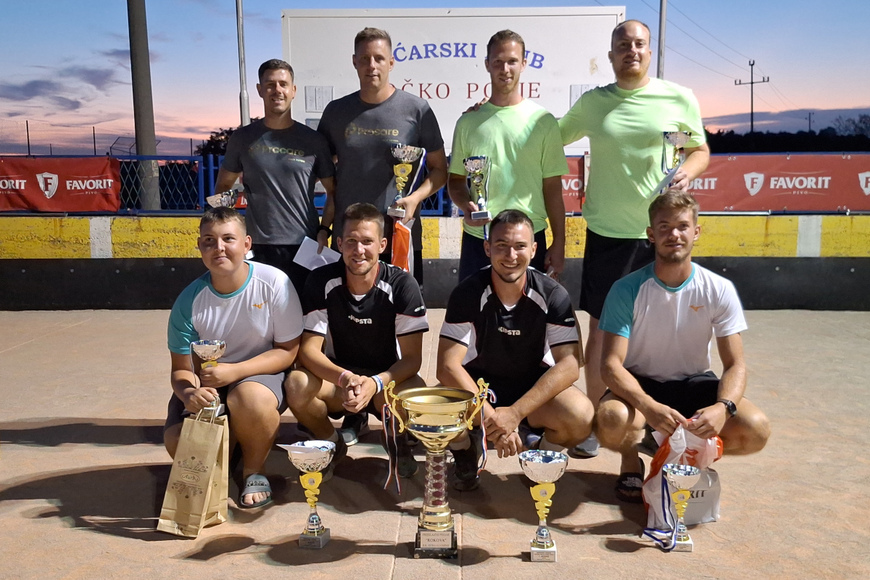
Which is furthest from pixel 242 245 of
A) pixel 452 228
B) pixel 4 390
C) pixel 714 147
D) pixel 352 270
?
pixel 714 147

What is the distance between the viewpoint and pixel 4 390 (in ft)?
17.3

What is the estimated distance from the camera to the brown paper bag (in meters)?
2.96

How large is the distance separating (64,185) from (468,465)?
7310mm

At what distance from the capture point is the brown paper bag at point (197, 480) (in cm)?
296

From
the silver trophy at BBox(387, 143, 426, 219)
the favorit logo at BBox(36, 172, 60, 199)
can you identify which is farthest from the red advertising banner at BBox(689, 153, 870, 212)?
the favorit logo at BBox(36, 172, 60, 199)

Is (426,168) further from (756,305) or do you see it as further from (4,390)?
(756,305)

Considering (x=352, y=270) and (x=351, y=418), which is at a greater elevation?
(x=352, y=270)

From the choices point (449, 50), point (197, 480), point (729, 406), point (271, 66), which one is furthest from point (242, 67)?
point (729, 406)

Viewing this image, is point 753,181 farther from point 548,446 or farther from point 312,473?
point 312,473

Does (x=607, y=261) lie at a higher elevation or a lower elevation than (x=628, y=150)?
lower

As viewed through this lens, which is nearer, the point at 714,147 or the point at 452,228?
the point at 452,228

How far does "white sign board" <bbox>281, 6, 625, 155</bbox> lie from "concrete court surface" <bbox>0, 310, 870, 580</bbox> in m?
7.26

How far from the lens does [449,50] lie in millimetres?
11258

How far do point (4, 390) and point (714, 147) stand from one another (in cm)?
3812
